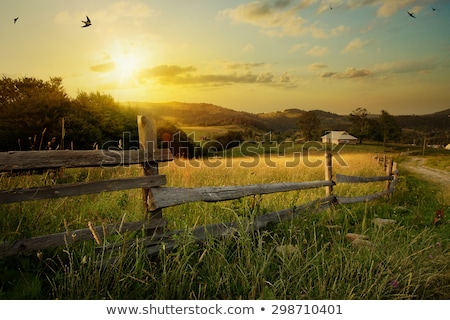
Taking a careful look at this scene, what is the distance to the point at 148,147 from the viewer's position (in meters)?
3.30

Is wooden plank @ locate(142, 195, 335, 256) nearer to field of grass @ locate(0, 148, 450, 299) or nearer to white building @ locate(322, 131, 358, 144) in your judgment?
field of grass @ locate(0, 148, 450, 299)

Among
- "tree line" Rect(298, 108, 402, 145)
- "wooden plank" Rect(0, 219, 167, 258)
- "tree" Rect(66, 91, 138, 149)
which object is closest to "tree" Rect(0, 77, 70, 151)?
"tree" Rect(66, 91, 138, 149)

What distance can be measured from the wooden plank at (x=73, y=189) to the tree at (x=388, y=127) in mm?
3263

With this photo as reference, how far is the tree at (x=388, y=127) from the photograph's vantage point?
16.0ft

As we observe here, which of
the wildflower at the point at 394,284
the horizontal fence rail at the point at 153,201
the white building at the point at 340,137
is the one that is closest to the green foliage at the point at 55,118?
the horizontal fence rail at the point at 153,201

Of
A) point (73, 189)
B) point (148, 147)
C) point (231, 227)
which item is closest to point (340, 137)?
point (231, 227)

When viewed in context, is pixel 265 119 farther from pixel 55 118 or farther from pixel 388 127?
pixel 55 118

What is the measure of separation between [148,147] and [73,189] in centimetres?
76

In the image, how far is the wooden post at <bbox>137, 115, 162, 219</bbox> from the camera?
3.29 m

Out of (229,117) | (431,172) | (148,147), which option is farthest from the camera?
(431,172)

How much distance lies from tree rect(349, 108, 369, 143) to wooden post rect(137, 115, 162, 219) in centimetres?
274

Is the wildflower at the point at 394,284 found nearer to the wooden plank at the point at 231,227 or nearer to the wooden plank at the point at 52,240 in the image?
the wooden plank at the point at 231,227

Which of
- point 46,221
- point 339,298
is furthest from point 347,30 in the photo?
point 46,221

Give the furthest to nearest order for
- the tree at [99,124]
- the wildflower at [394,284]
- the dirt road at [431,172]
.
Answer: the tree at [99,124], the dirt road at [431,172], the wildflower at [394,284]
